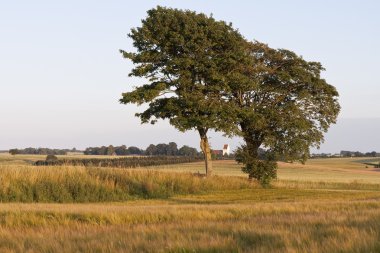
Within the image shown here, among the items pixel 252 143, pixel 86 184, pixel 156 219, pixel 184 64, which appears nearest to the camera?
pixel 156 219

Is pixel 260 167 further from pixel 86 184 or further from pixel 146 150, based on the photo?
pixel 146 150

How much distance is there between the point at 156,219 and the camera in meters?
16.6

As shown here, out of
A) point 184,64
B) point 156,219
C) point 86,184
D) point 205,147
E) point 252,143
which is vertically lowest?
point 156,219

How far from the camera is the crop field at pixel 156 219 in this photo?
9406 mm

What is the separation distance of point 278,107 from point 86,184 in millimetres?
17527

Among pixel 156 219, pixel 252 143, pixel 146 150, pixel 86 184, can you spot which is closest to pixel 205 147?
pixel 252 143

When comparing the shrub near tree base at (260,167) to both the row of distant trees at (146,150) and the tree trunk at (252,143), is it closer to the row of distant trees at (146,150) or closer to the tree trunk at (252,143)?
the tree trunk at (252,143)

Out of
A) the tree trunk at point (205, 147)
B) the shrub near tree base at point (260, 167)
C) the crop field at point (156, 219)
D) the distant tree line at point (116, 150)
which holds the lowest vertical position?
the crop field at point (156, 219)

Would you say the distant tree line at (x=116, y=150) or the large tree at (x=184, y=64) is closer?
the large tree at (x=184, y=64)

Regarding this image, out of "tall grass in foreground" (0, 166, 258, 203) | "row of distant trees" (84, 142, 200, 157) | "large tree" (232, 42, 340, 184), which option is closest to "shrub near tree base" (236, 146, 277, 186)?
"large tree" (232, 42, 340, 184)

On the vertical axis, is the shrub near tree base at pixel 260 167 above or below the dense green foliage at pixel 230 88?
below

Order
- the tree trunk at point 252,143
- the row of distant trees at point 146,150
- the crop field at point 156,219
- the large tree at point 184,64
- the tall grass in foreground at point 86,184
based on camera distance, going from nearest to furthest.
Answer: the crop field at point 156,219 < the tall grass in foreground at point 86,184 < the large tree at point 184,64 < the tree trunk at point 252,143 < the row of distant trees at point 146,150

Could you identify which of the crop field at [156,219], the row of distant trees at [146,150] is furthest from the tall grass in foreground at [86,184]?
the row of distant trees at [146,150]

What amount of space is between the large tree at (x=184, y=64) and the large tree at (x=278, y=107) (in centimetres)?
175
